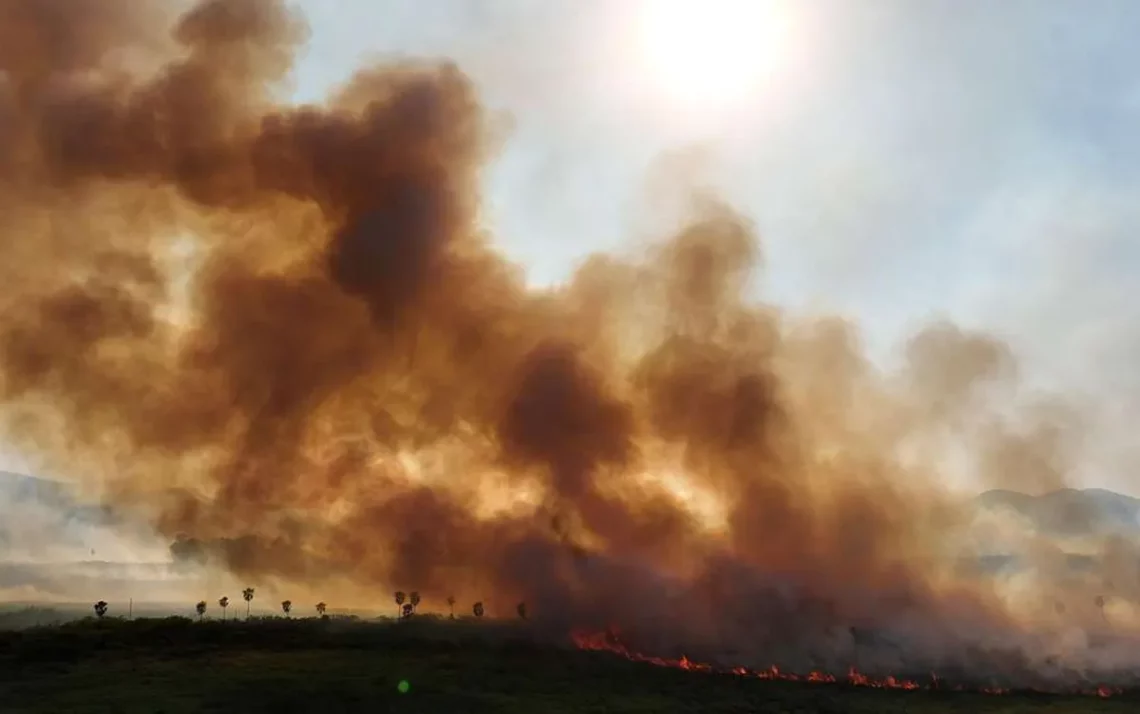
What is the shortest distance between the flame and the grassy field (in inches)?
126

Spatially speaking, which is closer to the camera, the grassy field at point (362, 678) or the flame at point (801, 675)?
the grassy field at point (362, 678)

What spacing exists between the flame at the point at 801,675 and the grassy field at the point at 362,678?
10.5 feet

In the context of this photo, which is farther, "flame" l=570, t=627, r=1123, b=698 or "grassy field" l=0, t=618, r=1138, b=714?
"flame" l=570, t=627, r=1123, b=698

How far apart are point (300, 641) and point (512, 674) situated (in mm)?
24557

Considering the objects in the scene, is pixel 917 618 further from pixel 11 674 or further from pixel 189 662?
pixel 11 674

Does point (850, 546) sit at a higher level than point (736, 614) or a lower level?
higher

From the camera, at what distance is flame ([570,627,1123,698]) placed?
101 metres

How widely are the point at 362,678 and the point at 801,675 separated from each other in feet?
160

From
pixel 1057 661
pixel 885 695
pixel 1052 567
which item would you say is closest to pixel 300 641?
pixel 885 695

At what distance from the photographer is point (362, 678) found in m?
81.6

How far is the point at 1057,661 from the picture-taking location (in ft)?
375

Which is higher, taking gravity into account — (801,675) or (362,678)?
(362,678)

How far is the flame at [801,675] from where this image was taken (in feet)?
332

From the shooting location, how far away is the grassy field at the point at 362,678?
7400 cm
